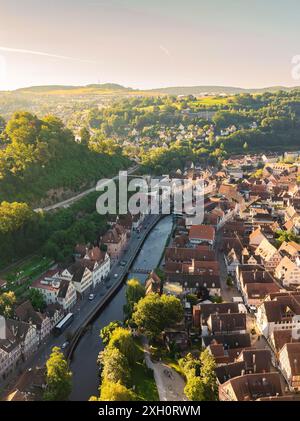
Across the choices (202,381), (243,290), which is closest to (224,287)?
(243,290)

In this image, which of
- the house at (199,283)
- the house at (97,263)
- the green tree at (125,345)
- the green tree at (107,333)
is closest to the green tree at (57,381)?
the green tree at (125,345)

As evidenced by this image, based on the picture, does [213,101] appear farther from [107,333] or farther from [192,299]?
[107,333]

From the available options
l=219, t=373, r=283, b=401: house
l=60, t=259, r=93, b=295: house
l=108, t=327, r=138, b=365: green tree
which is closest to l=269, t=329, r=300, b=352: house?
l=219, t=373, r=283, b=401: house

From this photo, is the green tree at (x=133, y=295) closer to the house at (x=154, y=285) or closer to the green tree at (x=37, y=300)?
the house at (x=154, y=285)

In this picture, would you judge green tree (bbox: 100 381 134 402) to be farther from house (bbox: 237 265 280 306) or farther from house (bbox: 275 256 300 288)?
house (bbox: 275 256 300 288)
